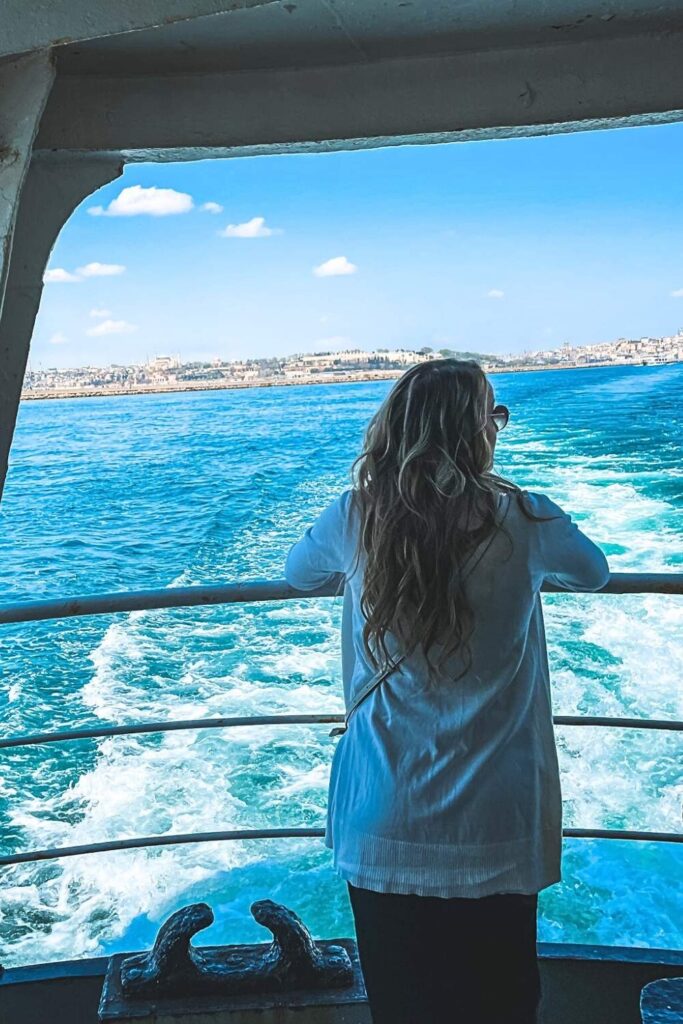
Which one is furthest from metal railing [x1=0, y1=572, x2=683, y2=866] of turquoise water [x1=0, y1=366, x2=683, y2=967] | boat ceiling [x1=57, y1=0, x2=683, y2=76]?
turquoise water [x1=0, y1=366, x2=683, y2=967]

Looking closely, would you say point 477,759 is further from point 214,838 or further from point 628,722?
point 214,838

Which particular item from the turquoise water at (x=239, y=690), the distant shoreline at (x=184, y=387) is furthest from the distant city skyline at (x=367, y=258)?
the turquoise water at (x=239, y=690)

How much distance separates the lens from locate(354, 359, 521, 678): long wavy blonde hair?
0.80m

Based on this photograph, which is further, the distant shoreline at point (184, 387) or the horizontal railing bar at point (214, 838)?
the distant shoreline at point (184, 387)

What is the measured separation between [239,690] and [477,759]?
9321 millimetres

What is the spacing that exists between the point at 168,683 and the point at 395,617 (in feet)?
30.5

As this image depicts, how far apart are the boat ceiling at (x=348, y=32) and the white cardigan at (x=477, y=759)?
67 centimetres

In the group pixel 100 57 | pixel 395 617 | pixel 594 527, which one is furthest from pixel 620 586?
pixel 594 527

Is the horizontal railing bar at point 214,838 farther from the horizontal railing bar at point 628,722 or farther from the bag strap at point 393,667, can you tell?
the bag strap at point 393,667

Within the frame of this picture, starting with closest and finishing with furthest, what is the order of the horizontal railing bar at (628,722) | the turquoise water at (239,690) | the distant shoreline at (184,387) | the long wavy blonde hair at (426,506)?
the long wavy blonde hair at (426,506)
the horizontal railing bar at (628,722)
the turquoise water at (239,690)
the distant shoreline at (184,387)

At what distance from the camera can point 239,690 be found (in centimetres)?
985

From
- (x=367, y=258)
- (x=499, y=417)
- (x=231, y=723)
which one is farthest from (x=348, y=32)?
(x=367, y=258)

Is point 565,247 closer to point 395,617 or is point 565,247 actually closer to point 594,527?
point 594,527

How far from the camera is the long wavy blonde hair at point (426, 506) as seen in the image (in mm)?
803
